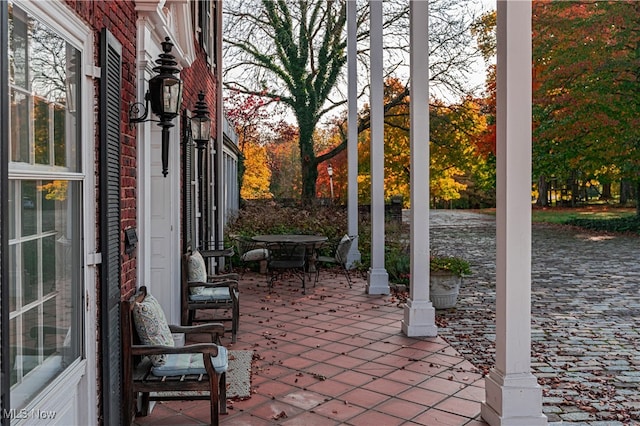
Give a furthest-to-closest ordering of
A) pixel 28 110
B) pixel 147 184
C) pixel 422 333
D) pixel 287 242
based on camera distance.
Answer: pixel 287 242 → pixel 422 333 → pixel 147 184 → pixel 28 110

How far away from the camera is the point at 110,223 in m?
3.15

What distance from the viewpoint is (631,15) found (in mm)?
17812

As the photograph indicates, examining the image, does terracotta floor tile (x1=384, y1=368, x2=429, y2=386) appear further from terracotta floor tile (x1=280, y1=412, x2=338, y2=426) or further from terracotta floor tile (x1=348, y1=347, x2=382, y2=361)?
terracotta floor tile (x1=280, y1=412, x2=338, y2=426)

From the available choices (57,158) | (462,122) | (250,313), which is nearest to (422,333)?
(250,313)

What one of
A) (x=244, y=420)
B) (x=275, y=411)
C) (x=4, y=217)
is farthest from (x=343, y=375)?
(x=4, y=217)

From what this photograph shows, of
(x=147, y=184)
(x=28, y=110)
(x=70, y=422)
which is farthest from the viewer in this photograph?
(x=147, y=184)

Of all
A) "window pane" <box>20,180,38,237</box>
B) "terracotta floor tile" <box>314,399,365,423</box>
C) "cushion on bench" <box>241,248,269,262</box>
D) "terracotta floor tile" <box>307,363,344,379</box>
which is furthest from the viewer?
"cushion on bench" <box>241,248,269,262</box>

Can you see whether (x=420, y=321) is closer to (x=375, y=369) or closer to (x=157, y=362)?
(x=375, y=369)

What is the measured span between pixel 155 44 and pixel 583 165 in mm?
18769

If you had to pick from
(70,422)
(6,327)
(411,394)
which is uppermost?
(6,327)

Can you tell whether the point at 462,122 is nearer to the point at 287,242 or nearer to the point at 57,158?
the point at 287,242

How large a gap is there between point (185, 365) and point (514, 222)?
7.38 feet

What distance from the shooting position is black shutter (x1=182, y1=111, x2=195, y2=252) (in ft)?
21.1

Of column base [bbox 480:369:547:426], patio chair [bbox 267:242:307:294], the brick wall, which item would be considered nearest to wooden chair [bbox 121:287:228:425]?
the brick wall
